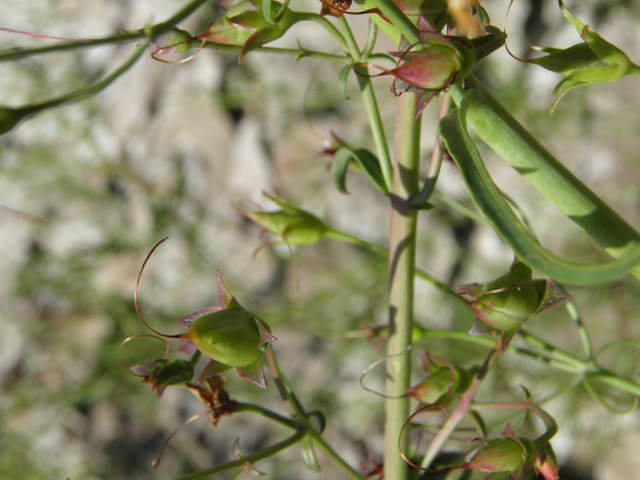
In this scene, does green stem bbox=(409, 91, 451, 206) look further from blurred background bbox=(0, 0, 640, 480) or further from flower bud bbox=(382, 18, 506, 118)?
blurred background bbox=(0, 0, 640, 480)

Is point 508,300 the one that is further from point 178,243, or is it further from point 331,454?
point 178,243

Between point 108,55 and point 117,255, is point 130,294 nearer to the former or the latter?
point 117,255

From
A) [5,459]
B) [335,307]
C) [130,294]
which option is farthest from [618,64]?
[5,459]

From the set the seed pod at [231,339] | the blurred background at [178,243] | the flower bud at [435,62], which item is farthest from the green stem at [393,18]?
the blurred background at [178,243]

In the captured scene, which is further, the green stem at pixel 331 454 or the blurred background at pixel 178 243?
the blurred background at pixel 178 243

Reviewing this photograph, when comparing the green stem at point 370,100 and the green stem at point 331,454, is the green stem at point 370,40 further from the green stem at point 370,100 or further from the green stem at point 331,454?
the green stem at point 331,454

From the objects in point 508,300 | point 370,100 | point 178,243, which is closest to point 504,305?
point 508,300

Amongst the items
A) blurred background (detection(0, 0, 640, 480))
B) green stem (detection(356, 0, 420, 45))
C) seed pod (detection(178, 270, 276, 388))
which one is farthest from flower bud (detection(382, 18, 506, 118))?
blurred background (detection(0, 0, 640, 480))
